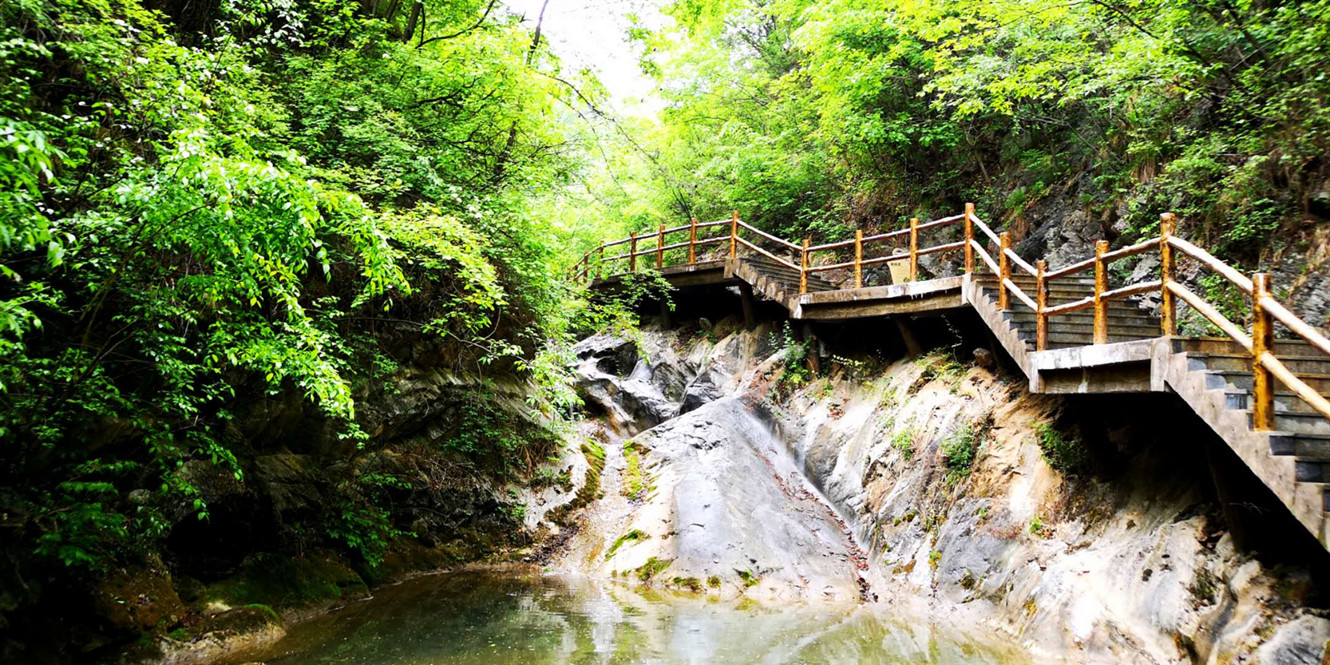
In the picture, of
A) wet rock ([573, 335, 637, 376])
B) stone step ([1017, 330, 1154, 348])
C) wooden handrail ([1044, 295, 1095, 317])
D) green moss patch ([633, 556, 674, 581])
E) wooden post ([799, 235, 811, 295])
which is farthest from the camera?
wet rock ([573, 335, 637, 376])

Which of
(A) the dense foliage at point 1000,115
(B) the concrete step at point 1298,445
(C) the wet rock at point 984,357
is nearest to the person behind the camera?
(B) the concrete step at point 1298,445

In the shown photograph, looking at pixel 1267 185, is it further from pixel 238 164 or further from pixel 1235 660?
pixel 238 164

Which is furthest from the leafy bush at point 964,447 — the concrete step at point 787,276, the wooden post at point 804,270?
the concrete step at point 787,276

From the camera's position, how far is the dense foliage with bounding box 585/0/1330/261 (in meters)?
7.43

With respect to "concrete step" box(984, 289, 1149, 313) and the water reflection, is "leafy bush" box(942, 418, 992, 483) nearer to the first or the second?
"concrete step" box(984, 289, 1149, 313)

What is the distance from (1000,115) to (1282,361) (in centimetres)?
880

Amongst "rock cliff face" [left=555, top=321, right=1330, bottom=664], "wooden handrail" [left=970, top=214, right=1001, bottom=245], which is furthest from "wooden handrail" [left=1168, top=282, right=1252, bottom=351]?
"wooden handrail" [left=970, top=214, right=1001, bottom=245]

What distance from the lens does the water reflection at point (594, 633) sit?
6145 mm

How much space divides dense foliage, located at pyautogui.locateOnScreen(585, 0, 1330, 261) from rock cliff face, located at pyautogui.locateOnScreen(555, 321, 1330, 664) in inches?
117

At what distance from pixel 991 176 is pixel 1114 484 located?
7.78 meters

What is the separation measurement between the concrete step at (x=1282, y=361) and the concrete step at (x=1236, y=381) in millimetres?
118

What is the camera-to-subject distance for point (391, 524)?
9.79m

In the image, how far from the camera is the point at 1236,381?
5340 millimetres

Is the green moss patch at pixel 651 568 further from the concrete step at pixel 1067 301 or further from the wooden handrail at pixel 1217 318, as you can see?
the wooden handrail at pixel 1217 318
